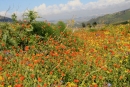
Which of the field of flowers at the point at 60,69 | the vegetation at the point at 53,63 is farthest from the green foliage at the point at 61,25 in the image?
the field of flowers at the point at 60,69

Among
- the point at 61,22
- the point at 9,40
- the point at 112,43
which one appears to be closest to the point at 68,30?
the point at 61,22

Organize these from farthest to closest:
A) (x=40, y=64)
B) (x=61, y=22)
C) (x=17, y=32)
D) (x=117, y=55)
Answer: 1. (x=61, y=22)
2. (x=17, y=32)
3. (x=117, y=55)
4. (x=40, y=64)

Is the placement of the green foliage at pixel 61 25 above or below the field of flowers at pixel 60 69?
above

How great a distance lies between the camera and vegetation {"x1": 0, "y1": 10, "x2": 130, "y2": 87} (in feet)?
15.5

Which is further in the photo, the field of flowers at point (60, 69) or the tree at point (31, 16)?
the tree at point (31, 16)

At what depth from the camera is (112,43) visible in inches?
347

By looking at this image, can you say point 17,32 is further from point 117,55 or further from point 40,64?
point 117,55

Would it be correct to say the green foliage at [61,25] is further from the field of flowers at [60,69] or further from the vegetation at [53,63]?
the field of flowers at [60,69]

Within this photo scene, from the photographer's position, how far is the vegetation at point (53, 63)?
472 centimetres

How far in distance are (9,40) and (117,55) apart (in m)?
3.76

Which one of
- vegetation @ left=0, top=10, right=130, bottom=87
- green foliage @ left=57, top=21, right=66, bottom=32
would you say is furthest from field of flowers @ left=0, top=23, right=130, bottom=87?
green foliage @ left=57, top=21, right=66, bottom=32

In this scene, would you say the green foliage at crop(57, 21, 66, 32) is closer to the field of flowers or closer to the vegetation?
the vegetation

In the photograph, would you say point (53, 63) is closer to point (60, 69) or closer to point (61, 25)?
point (60, 69)

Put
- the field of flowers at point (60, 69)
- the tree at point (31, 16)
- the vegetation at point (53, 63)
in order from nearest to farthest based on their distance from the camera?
1. the field of flowers at point (60, 69)
2. the vegetation at point (53, 63)
3. the tree at point (31, 16)
